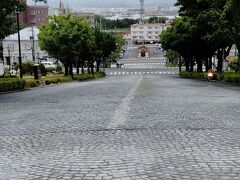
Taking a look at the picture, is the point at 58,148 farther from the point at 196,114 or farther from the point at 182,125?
the point at 196,114

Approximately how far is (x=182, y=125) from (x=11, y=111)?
708 cm

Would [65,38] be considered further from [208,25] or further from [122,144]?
[122,144]

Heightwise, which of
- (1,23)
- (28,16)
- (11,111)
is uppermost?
(28,16)

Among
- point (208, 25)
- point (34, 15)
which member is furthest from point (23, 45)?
point (208, 25)

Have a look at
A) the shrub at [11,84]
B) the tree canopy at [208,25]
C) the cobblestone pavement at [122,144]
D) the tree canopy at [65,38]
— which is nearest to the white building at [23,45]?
the tree canopy at [65,38]

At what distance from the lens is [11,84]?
31203mm

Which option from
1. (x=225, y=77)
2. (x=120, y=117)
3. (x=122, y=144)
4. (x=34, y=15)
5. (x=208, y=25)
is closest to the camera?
(x=122, y=144)

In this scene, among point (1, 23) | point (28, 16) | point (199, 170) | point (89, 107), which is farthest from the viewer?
point (28, 16)

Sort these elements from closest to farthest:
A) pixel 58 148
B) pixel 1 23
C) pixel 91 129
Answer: pixel 58 148 < pixel 91 129 < pixel 1 23

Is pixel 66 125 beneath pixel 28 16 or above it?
beneath

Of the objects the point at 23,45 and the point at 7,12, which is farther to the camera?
the point at 23,45

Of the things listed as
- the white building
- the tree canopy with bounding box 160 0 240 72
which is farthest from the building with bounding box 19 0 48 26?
the tree canopy with bounding box 160 0 240 72

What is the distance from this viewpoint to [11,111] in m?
15.8

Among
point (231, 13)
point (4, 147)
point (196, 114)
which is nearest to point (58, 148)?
point (4, 147)
